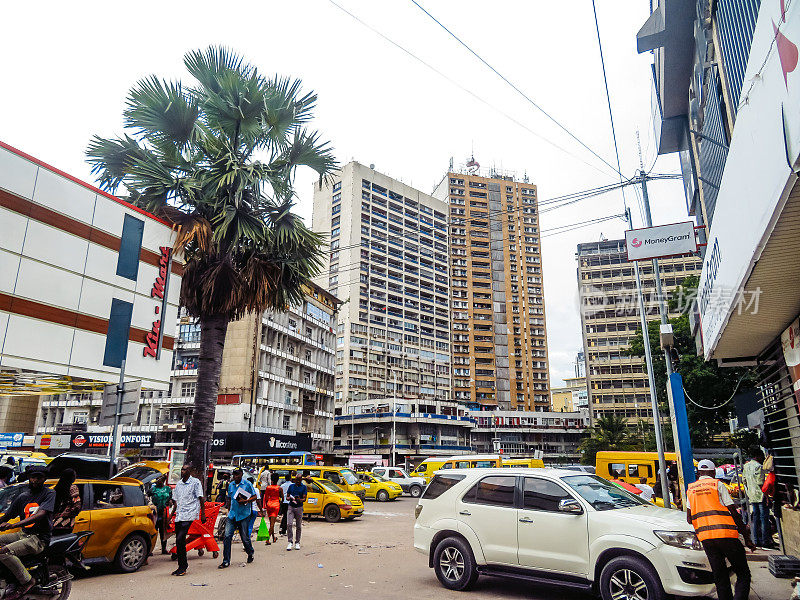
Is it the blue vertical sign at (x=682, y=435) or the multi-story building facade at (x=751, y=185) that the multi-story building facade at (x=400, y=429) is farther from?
the blue vertical sign at (x=682, y=435)

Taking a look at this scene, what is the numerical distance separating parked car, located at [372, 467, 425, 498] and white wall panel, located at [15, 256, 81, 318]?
28.1m

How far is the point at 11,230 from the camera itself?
11.4m

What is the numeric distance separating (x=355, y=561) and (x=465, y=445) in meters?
78.0

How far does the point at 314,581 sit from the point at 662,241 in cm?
1022

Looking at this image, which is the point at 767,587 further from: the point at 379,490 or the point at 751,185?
the point at 379,490

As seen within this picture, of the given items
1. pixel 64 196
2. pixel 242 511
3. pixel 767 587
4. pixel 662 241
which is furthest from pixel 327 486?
pixel 767 587

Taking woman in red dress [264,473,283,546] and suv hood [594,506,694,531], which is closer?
suv hood [594,506,694,531]

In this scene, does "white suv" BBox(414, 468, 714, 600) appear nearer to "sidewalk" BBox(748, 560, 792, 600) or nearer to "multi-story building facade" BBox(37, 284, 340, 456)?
"sidewalk" BBox(748, 560, 792, 600)

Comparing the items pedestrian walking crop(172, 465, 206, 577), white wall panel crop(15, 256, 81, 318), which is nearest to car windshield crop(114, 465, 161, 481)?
white wall panel crop(15, 256, 81, 318)

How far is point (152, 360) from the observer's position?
1411 centimetres

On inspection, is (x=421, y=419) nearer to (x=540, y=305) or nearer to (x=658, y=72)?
(x=540, y=305)

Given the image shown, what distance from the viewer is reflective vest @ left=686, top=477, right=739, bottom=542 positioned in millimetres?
5926

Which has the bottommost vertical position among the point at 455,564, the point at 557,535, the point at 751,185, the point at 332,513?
the point at 332,513

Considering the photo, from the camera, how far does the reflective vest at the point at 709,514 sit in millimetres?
5926
